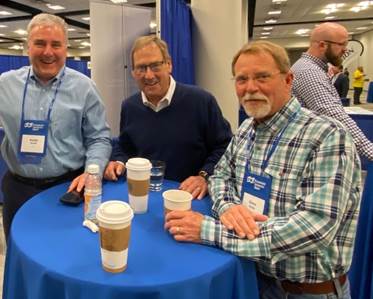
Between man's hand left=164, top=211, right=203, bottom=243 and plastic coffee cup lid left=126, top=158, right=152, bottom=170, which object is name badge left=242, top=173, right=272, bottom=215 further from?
plastic coffee cup lid left=126, top=158, right=152, bottom=170

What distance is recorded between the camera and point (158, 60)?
1.69 m

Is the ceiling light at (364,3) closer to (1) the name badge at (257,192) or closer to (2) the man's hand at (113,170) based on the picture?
(2) the man's hand at (113,170)

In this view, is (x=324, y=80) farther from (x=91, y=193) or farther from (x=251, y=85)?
(x=91, y=193)

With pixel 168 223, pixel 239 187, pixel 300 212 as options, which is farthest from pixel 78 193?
pixel 300 212

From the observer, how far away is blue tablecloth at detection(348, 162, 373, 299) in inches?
77.2

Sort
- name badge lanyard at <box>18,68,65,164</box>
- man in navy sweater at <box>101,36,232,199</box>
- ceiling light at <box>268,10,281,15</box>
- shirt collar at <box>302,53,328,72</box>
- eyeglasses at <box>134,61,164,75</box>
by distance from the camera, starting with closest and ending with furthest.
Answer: name badge lanyard at <box>18,68,65,164</box> → eyeglasses at <box>134,61,164,75</box> → man in navy sweater at <box>101,36,232,199</box> → shirt collar at <box>302,53,328,72</box> → ceiling light at <box>268,10,281,15</box>

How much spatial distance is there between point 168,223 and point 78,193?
1.60 ft

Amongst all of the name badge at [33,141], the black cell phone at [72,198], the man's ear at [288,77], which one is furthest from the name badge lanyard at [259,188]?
the name badge at [33,141]

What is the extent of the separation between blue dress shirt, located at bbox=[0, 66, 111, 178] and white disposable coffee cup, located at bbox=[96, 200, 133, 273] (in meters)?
0.79

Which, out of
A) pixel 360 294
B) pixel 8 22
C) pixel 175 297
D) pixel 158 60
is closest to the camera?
pixel 175 297

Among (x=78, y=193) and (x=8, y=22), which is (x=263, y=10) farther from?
(x=78, y=193)

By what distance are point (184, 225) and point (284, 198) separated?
34 cm

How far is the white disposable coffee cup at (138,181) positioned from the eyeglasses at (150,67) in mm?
654

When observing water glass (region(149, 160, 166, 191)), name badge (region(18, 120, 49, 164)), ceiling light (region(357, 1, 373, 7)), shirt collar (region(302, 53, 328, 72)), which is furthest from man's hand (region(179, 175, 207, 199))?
ceiling light (region(357, 1, 373, 7))
